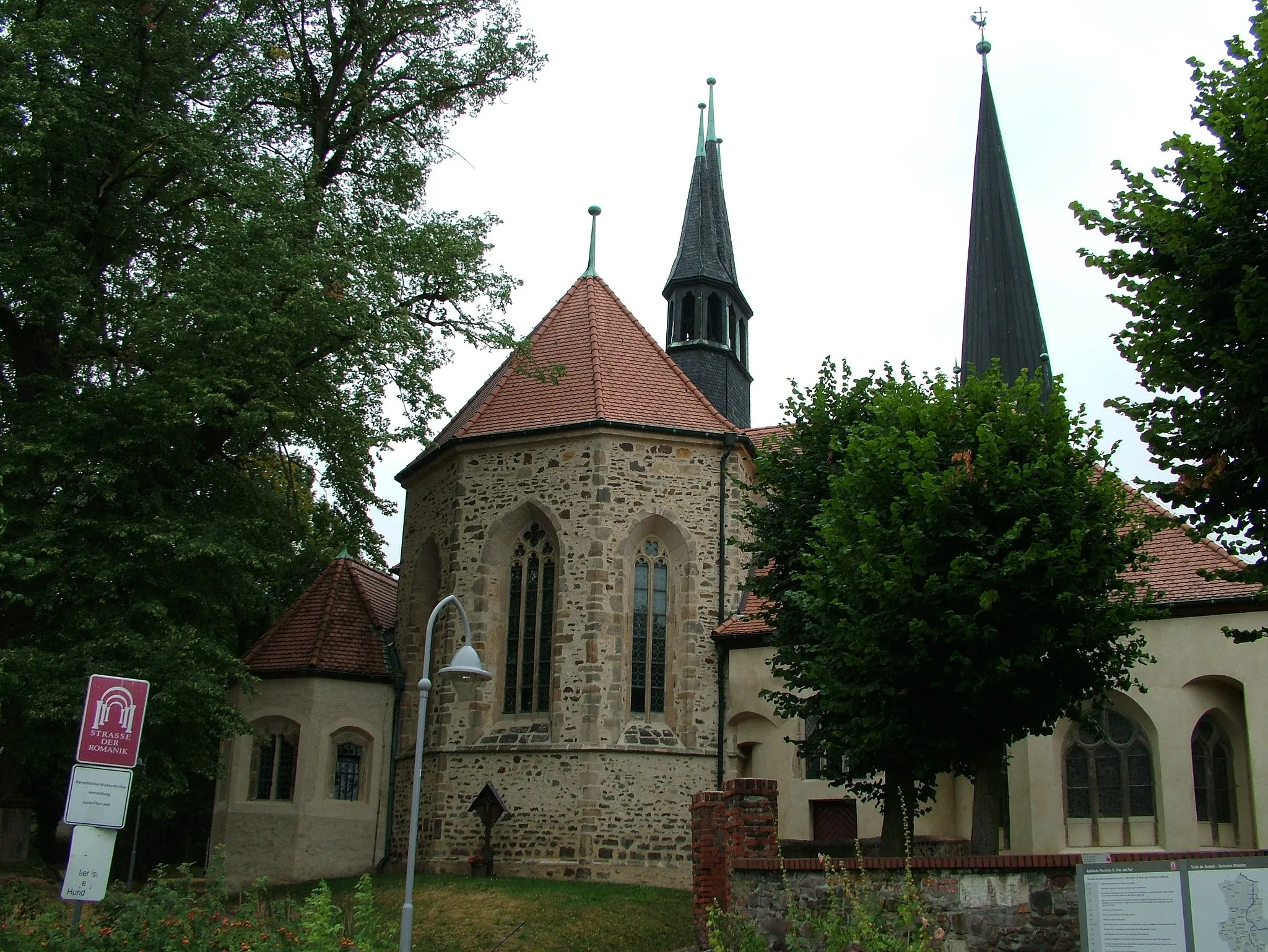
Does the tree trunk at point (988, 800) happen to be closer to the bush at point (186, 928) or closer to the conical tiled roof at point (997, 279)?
the bush at point (186, 928)

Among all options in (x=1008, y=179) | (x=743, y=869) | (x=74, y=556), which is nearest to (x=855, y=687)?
(x=743, y=869)

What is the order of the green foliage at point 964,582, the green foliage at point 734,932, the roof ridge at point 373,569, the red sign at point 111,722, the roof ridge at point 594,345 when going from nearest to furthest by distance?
1. the red sign at point 111,722
2. the green foliage at point 734,932
3. the green foliage at point 964,582
4. the roof ridge at point 594,345
5. the roof ridge at point 373,569

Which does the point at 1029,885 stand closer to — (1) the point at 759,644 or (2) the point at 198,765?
(1) the point at 759,644

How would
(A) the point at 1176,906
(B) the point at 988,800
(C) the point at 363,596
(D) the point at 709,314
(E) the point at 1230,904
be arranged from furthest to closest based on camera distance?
(D) the point at 709,314
(C) the point at 363,596
(B) the point at 988,800
(A) the point at 1176,906
(E) the point at 1230,904

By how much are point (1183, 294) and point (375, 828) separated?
52.4 ft

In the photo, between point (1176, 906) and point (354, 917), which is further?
point (354, 917)

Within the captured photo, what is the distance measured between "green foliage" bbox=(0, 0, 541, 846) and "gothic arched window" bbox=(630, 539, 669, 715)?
175 inches

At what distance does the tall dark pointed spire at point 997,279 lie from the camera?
27.7 m

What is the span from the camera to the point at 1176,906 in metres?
7.63

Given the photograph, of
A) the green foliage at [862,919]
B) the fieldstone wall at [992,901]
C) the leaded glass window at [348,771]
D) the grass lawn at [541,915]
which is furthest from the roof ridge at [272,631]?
the fieldstone wall at [992,901]

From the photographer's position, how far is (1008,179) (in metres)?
30.3

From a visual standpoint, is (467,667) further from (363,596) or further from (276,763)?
(363,596)

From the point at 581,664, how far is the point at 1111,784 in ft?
26.7

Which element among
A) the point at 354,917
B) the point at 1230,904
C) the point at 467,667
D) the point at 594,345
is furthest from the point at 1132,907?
the point at 594,345
